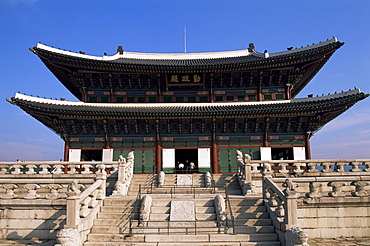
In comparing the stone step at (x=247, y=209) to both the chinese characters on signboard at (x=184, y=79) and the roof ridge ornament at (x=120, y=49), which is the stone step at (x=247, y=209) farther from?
the roof ridge ornament at (x=120, y=49)

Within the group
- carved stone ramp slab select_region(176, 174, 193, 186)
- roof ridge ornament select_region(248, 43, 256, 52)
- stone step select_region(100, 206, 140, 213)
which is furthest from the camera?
roof ridge ornament select_region(248, 43, 256, 52)

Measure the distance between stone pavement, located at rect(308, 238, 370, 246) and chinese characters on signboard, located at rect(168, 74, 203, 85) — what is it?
646 inches

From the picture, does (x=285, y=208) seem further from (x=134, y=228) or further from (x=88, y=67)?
(x=88, y=67)

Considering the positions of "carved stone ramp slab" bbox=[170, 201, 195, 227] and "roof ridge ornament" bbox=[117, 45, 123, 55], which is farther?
"roof ridge ornament" bbox=[117, 45, 123, 55]

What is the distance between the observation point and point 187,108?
22734 millimetres

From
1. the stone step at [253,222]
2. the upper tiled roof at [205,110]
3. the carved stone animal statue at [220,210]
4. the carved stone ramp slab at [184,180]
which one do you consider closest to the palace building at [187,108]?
the upper tiled roof at [205,110]

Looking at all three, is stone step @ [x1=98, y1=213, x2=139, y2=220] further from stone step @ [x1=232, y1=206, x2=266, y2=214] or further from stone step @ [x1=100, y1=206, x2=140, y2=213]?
stone step @ [x1=232, y1=206, x2=266, y2=214]

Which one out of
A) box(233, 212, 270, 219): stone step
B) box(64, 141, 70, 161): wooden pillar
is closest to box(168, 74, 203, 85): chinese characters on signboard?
box(64, 141, 70, 161): wooden pillar

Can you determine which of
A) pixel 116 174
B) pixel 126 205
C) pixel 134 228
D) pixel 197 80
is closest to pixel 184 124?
pixel 197 80

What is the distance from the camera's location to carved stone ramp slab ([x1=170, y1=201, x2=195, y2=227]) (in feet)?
36.7

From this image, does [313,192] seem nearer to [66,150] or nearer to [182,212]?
[182,212]

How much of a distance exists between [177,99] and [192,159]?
11.2m

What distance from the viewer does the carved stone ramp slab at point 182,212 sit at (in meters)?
11.2

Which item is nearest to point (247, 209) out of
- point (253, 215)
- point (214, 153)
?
point (253, 215)
